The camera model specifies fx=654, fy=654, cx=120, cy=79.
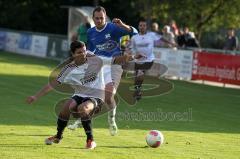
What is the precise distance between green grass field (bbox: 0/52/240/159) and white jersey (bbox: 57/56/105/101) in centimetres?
87

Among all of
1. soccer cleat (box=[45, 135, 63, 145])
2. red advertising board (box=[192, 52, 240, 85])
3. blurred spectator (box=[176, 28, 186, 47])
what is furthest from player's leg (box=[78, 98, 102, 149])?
blurred spectator (box=[176, 28, 186, 47])

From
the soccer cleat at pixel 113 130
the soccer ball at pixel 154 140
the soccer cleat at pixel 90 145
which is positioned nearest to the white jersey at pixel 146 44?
the soccer cleat at pixel 113 130

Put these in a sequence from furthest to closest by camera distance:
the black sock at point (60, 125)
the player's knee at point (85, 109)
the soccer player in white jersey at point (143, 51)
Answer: the soccer player in white jersey at point (143, 51), the black sock at point (60, 125), the player's knee at point (85, 109)

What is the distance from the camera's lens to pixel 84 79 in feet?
34.7

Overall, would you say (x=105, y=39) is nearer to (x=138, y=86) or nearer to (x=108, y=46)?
(x=108, y=46)

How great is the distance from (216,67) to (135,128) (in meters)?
12.1

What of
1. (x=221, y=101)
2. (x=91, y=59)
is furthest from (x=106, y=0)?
(x=91, y=59)

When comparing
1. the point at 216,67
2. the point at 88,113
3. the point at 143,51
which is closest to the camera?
the point at 88,113

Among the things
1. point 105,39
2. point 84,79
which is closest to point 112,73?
point 105,39

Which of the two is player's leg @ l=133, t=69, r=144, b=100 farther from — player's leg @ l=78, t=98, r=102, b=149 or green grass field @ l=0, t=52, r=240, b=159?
player's leg @ l=78, t=98, r=102, b=149

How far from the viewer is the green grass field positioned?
10.1 m

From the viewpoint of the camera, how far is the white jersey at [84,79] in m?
10.5

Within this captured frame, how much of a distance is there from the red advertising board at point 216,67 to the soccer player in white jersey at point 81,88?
1333 cm

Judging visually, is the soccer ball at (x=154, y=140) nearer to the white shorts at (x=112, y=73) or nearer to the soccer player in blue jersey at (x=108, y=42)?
the soccer player in blue jersey at (x=108, y=42)
